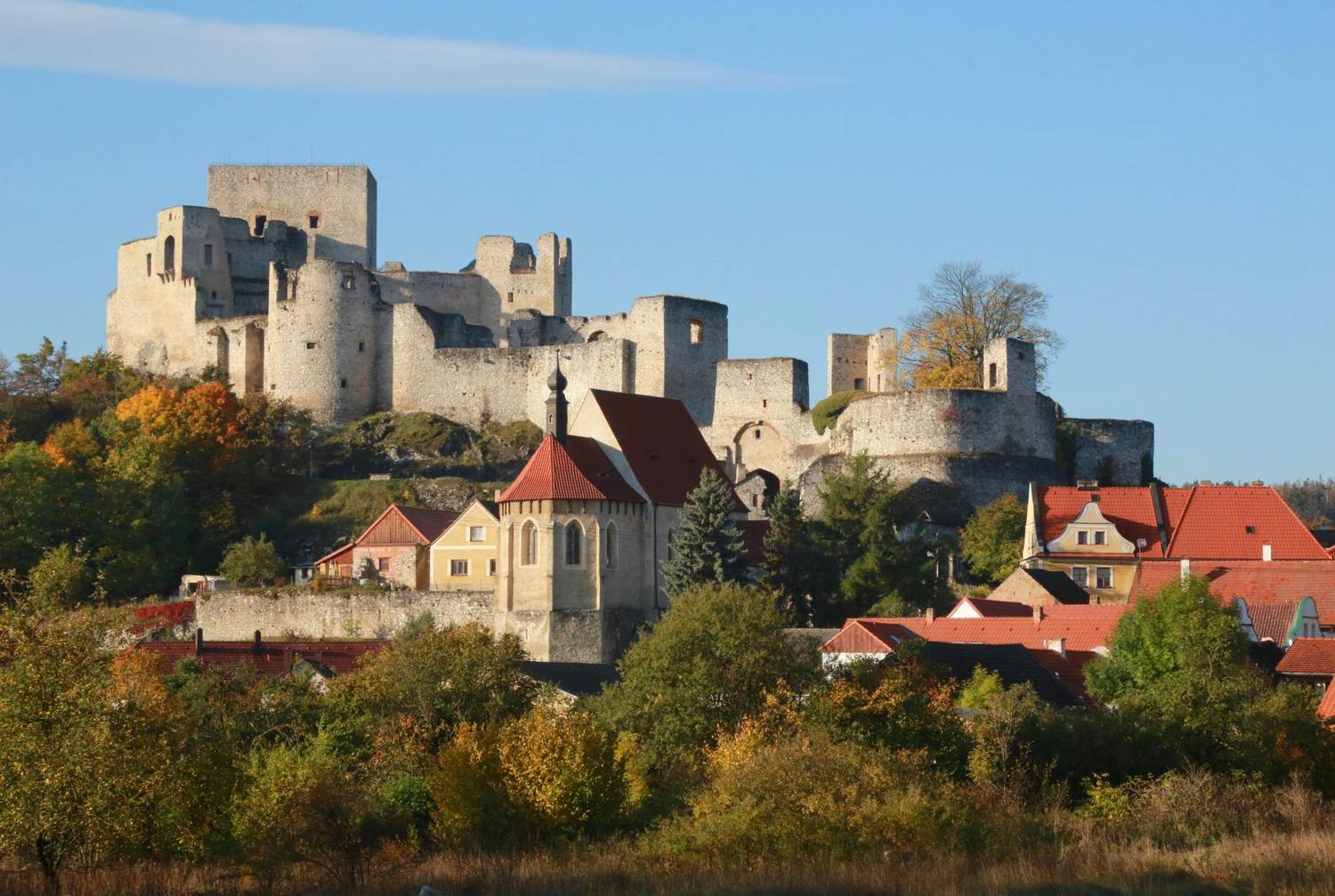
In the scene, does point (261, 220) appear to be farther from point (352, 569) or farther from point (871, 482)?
point (871, 482)

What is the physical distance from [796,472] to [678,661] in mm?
24419

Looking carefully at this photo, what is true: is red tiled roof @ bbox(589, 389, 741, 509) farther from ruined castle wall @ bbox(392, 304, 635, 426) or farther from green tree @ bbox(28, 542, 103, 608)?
green tree @ bbox(28, 542, 103, 608)

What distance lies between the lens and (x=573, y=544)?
53062 mm

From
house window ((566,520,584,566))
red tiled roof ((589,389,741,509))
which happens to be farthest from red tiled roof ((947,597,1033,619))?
house window ((566,520,584,566))

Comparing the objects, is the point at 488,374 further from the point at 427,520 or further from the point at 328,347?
the point at 427,520

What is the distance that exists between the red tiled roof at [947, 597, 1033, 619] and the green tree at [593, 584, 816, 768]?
31.1ft

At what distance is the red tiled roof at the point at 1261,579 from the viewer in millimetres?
52156

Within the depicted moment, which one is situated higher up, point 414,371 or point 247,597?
point 414,371

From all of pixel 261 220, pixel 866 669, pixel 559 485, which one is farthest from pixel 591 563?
pixel 261 220

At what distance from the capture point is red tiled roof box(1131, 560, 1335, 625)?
2053 inches

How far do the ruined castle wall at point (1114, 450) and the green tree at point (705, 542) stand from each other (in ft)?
46.4

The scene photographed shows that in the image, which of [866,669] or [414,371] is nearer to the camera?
[866,669]

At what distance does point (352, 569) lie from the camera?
6081cm

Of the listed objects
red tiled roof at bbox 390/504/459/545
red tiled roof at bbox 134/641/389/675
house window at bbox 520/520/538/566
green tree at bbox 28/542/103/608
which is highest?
red tiled roof at bbox 390/504/459/545
